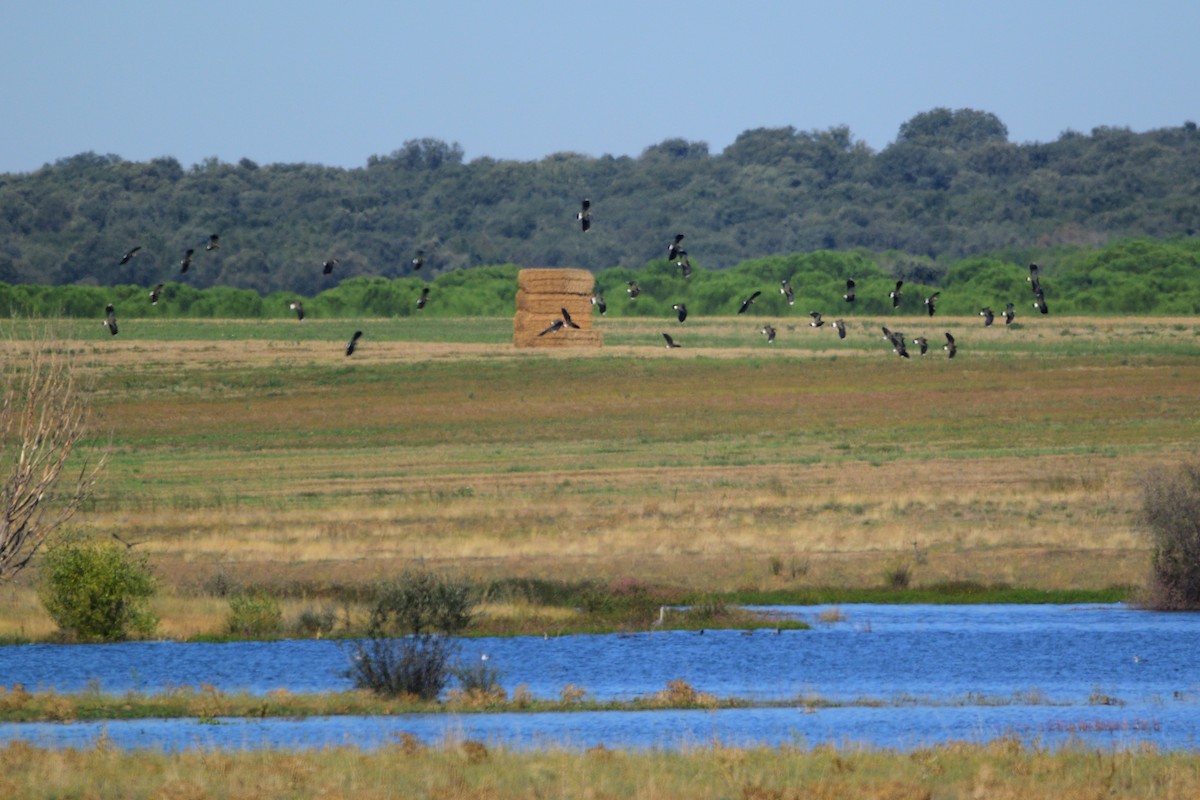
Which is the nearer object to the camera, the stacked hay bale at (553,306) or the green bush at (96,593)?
the green bush at (96,593)

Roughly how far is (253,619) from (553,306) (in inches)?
1592

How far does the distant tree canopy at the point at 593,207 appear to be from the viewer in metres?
128

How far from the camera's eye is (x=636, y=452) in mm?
52094

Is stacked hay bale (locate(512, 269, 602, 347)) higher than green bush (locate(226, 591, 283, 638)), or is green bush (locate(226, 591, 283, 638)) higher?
stacked hay bale (locate(512, 269, 602, 347))

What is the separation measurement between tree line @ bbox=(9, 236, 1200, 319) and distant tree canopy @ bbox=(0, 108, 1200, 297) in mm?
12967

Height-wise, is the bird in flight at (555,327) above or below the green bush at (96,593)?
above

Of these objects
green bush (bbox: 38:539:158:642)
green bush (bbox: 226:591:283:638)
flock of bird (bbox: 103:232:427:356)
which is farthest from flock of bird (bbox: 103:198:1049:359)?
green bush (bbox: 226:591:283:638)

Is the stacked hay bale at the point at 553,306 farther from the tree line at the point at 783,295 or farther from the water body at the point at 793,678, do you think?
the water body at the point at 793,678

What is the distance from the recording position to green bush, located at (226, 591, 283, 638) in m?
27.2

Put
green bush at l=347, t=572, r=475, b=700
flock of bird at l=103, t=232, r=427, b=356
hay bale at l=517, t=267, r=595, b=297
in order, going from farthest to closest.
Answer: hay bale at l=517, t=267, r=595, b=297 → flock of bird at l=103, t=232, r=427, b=356 → green bush at l=347, t=572, r=475, b=700

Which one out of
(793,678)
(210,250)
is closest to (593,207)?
(210,250)

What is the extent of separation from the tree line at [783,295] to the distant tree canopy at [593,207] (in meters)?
13.0

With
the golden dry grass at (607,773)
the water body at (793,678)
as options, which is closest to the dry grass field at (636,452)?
the water body at (793,678)

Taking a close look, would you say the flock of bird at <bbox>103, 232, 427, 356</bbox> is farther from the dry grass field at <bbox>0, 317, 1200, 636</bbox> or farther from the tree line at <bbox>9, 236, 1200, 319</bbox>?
the tree line at <bbox>9, 236, 1200, 319</bbox>
